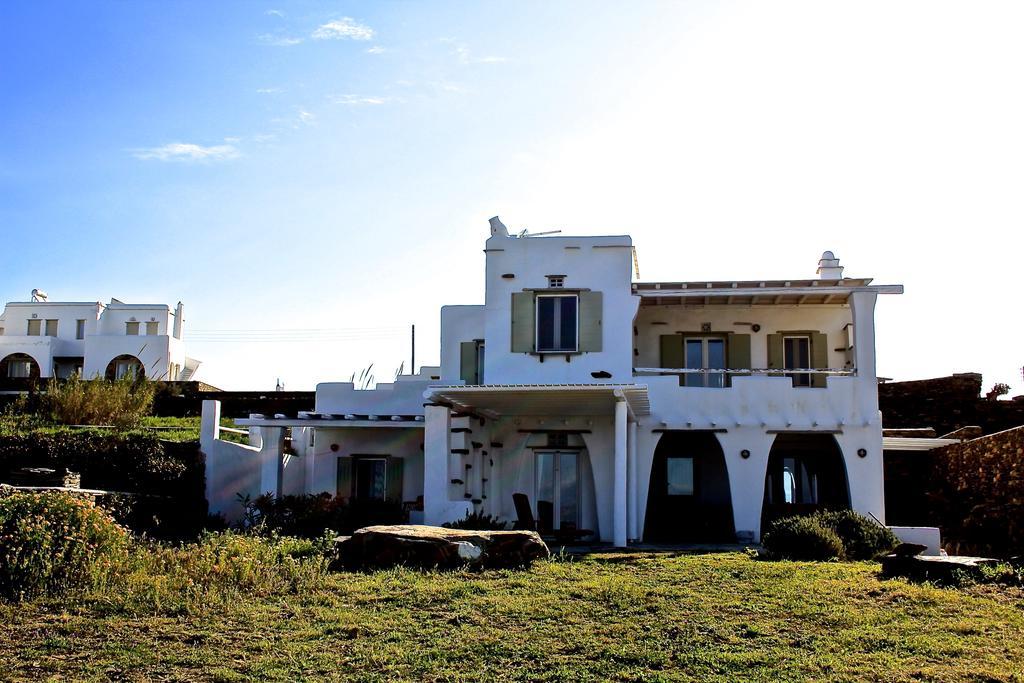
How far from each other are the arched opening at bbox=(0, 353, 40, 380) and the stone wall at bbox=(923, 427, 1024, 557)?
109ft

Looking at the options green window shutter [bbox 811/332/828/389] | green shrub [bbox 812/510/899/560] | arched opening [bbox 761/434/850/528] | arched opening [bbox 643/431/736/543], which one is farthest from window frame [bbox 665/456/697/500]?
green shrub [bbox 812/510/899/560]

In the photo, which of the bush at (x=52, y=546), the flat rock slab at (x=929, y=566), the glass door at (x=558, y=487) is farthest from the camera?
the glass door at (x=558, y=487)

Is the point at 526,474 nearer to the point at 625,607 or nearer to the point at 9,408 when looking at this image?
the point at 625,607

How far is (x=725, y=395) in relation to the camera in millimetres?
22266

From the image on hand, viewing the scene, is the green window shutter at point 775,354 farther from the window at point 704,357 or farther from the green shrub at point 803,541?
the green shrub at point 803,541

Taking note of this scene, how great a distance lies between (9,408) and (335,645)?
21.2 meters

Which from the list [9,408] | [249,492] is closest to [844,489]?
[249,492]

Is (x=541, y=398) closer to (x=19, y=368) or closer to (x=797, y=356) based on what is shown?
(x=797, y=356)

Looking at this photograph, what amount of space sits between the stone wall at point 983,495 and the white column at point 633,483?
5.78 metres

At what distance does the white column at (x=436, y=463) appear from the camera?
19.7 meters

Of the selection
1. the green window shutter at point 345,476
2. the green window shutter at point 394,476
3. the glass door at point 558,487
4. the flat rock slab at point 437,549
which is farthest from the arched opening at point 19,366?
the flat rock slab at point 437,549

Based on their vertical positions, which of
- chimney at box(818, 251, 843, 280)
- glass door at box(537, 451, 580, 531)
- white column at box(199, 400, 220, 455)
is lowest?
glass door at box(537, 451, 580, 531)

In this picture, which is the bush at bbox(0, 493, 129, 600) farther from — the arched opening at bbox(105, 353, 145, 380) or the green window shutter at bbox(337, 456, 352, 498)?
the arched opening at bbox(105, 353, 145, 380)

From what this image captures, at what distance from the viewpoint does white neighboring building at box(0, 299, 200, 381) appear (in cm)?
4106
